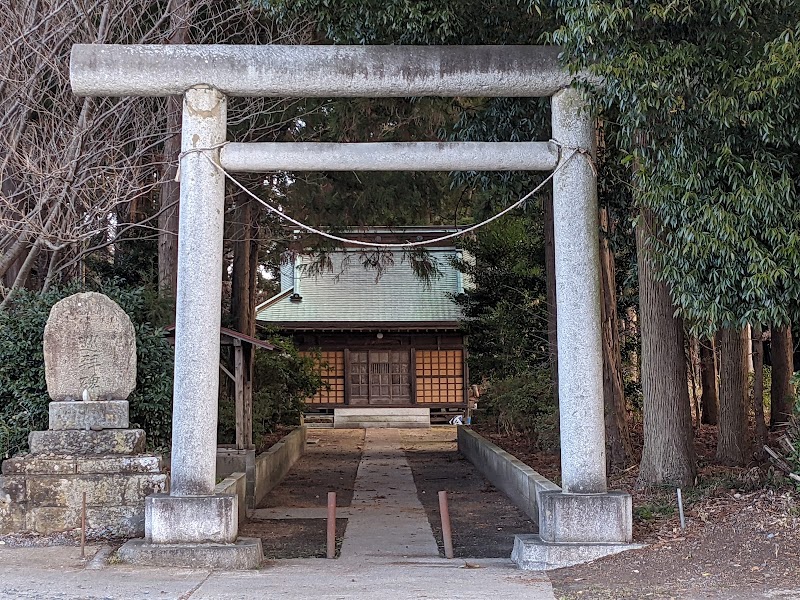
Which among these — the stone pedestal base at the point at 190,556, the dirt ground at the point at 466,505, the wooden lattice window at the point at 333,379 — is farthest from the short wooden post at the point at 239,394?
the wooden lattice window at the point at 333,379

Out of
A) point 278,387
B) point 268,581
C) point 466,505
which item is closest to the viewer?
point 268,581

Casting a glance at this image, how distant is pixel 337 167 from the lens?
8477mm

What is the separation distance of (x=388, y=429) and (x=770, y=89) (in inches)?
812

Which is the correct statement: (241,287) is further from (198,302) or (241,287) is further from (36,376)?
(198,302)

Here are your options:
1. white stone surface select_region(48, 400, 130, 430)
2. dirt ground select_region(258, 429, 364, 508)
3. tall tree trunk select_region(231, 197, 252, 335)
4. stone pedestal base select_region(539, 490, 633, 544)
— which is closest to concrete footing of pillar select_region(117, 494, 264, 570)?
white stone surface select_region(48, 400, 130, 430)

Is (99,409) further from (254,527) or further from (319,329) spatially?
(319,329)

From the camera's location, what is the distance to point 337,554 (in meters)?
9.15

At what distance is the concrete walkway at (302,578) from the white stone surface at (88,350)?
1836mm

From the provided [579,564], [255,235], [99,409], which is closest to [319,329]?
[255,235]

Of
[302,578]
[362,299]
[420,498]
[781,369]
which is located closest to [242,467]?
[420,498]

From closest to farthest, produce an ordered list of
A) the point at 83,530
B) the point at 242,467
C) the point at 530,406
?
the point at 83,530
the point at 242,467
the point at 530,406

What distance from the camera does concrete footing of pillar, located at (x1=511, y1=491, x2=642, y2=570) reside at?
25.6ft

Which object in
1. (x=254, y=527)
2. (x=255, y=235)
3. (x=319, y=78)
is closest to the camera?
(x=319, y=78)

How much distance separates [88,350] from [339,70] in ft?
14.0
